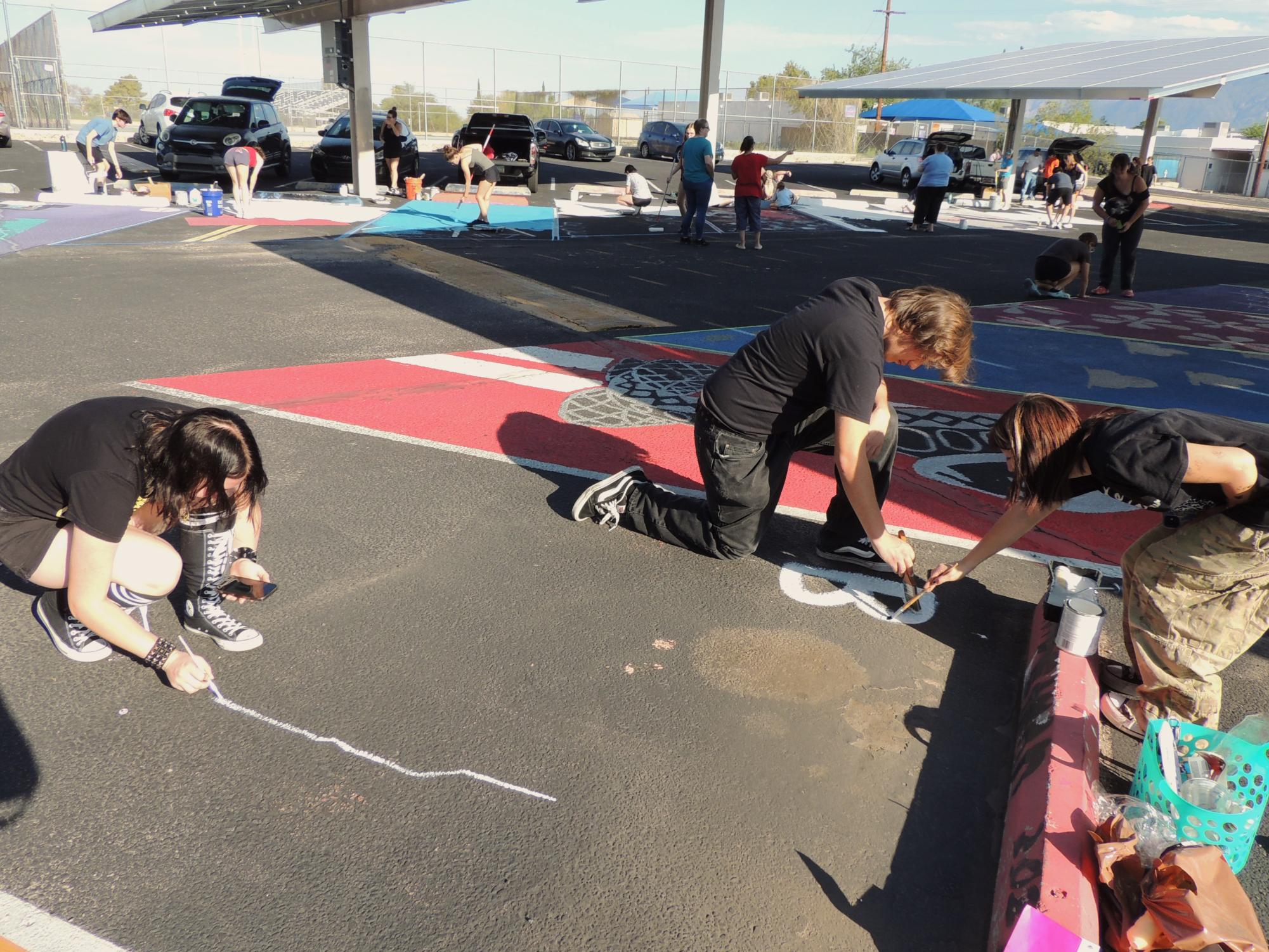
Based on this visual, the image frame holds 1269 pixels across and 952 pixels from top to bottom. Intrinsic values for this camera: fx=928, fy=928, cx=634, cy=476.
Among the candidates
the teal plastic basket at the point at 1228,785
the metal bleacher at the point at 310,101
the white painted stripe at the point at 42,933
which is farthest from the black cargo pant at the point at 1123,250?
the metal bleacher at the point at 310,101

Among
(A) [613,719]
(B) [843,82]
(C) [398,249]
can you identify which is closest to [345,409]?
(A) [613,719]

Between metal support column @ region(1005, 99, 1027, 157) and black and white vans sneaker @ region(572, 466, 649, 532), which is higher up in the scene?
metal support column @ region(1005, 99, 1027, 157)

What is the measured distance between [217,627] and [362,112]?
1848cm

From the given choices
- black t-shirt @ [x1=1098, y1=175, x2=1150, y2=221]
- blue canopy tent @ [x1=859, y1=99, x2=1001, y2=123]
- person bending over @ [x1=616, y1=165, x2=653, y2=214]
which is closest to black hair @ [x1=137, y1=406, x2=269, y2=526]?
black t-shirt @ [x1=1098, y1=175, x2=1150, y2=221]

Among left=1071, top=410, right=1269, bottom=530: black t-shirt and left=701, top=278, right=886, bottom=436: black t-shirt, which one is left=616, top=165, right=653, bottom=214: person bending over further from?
left=1071, top=410, right=1269, bottom=530: black t-shirt

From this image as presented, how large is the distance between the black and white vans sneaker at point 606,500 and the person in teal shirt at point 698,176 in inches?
462

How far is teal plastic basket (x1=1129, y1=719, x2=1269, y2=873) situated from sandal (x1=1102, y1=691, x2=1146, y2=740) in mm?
499

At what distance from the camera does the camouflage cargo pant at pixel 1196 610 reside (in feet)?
10.1

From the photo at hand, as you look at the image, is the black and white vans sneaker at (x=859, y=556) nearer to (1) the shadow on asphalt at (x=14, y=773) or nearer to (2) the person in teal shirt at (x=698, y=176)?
(1) the shadow on asphalt at (x=14, y=773)

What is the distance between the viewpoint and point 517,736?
3205 mm

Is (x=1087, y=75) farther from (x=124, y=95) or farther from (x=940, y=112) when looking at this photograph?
(x=124, y=95)

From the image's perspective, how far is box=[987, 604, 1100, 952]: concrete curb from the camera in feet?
7.72

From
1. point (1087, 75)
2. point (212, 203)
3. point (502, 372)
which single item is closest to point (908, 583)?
point (502, 372)

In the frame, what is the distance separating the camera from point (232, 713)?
326cm
